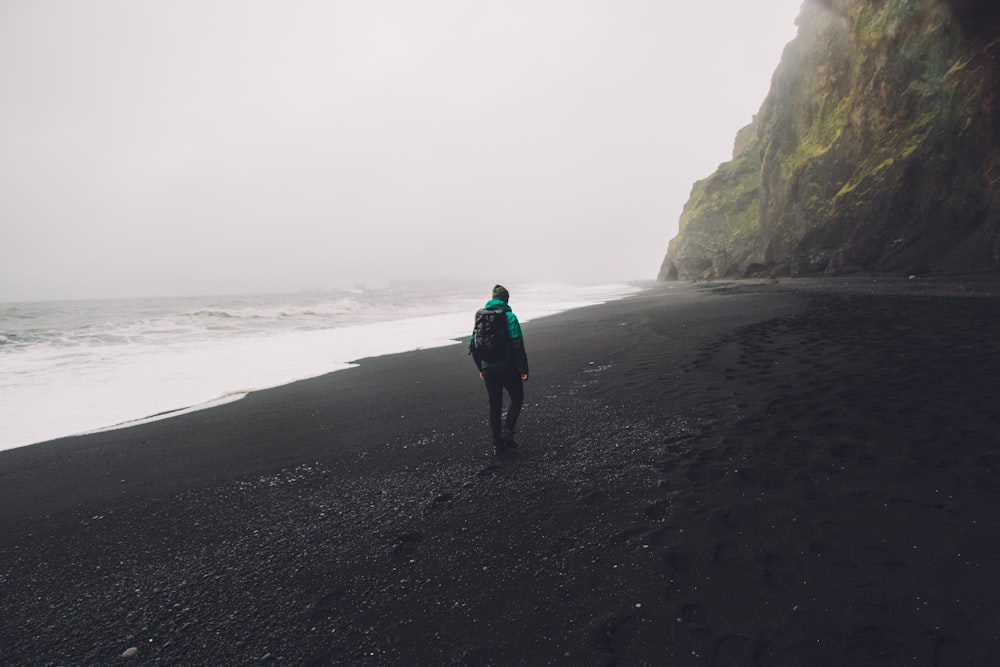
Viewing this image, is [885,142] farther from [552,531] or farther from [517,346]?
[552,531]

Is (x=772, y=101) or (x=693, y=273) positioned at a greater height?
(x=772, y=101)

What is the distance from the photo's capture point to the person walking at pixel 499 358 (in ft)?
21.7

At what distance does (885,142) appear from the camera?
3022 centimetres

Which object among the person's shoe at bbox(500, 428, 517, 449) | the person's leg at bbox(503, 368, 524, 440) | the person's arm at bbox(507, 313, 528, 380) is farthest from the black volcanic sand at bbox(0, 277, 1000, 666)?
the person's arm at bbox(507, 313, 528, 380)

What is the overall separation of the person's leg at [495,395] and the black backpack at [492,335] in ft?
0.82

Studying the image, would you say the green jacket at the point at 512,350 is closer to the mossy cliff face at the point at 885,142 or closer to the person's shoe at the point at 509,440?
the person's shoe at the point at 509,440

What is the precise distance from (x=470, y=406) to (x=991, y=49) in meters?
35.8

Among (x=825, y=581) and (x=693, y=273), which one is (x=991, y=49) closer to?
(x=825, y=581)

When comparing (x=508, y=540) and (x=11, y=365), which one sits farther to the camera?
(x=11, y=365)

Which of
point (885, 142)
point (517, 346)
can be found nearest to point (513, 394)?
point (517, 346)

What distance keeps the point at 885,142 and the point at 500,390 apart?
39.6m

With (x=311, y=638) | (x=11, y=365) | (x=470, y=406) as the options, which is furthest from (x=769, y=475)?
(x=11, y=365)

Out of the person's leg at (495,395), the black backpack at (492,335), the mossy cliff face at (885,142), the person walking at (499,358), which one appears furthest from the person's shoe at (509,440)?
the mossy cliff face at (885,142)

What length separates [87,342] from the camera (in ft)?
85.6
